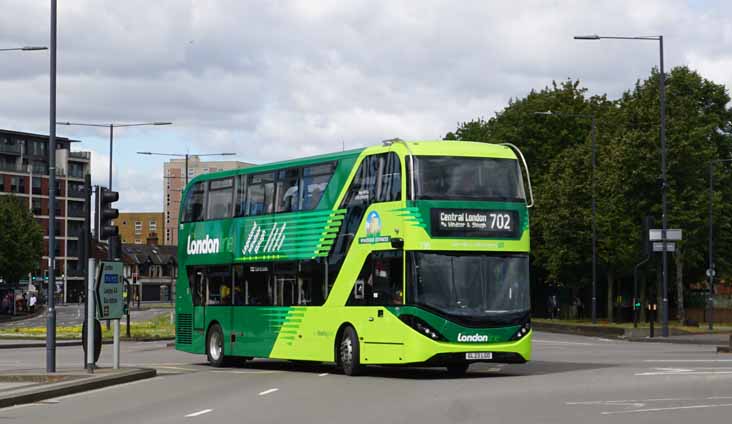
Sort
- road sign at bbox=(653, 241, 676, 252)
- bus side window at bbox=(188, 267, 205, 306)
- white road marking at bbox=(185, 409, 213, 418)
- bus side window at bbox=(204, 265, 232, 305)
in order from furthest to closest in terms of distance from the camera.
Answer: road sign at bbox=(653, 241, 676, 252) → bus side window at bbox=(188, 267, 205, 306) → bus side window at bbox=(204, 265, 232, 305) → white road marking at bbox=(185, 409, 213, 418)

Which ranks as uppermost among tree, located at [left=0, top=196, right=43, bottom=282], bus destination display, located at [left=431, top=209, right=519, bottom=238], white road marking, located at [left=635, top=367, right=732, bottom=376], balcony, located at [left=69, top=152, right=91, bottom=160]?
balcony, located at [left=69, top=152, right=91, bottom=160]

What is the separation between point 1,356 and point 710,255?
125 feet

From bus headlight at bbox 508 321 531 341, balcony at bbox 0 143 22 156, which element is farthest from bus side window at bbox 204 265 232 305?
balcony at bbox 0 143 22 156

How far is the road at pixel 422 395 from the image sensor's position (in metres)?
17.6

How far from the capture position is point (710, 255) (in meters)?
65.4

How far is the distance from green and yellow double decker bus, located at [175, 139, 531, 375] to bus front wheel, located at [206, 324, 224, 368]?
1882 millimetres

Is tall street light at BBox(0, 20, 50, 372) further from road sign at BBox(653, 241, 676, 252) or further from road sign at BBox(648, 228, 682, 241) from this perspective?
road sign at BBox(653, 241, 676, 252)

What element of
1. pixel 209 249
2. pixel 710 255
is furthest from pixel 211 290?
pixel 710 255

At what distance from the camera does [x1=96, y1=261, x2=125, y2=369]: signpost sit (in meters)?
27.1

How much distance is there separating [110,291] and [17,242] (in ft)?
261

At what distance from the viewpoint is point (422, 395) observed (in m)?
21.6

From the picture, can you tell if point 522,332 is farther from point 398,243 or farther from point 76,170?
point 76,170

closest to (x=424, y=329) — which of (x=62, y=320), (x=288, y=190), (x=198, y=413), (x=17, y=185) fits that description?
(x=288, y=190)

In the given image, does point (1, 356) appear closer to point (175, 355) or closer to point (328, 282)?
point (175, 355)
